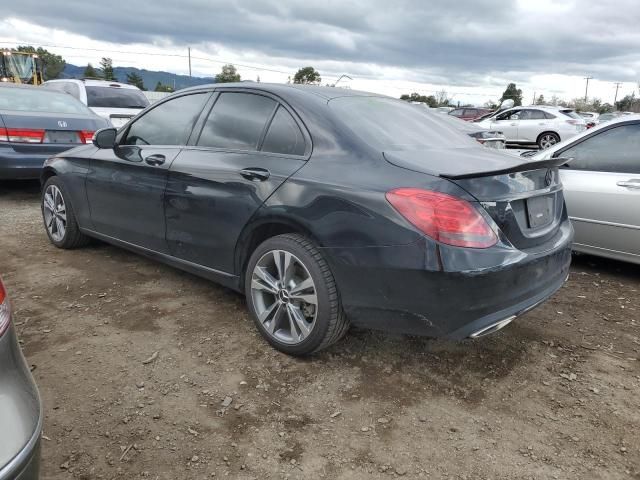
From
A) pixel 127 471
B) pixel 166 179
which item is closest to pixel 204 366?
pixel 127 471

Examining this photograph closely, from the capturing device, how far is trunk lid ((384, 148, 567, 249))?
2.50m

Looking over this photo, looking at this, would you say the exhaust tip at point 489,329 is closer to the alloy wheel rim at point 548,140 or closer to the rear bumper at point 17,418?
the rear bumper at point 17,418

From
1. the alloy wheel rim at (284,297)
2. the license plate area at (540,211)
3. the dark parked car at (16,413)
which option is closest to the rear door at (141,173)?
the alloy wheel rim at (284,297)

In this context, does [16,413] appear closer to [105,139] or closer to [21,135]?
[105,139]

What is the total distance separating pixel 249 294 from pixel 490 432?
4.95 ft

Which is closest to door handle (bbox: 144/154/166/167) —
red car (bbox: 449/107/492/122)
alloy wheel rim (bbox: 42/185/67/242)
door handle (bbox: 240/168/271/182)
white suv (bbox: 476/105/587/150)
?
door handle (bbox: 240/168/271/182)

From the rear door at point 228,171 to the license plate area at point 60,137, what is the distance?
401cm

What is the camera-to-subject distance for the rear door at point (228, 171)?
9.91 ft

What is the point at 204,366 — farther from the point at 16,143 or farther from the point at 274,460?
the point at 16,143

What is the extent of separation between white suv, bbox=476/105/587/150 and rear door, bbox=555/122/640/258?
1243cm

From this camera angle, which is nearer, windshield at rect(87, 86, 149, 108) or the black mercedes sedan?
the black mercedes sedan

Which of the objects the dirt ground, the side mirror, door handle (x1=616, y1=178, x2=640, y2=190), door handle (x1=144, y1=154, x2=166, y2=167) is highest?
the side mirror

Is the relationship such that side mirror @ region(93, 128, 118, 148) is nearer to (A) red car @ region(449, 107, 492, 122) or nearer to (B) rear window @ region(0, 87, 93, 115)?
(B) rear window @ region(0, 87, 93, 115)

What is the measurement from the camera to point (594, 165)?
445 centimetres
